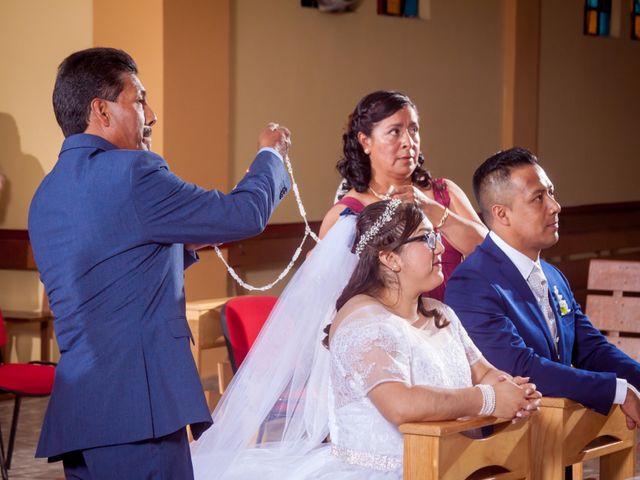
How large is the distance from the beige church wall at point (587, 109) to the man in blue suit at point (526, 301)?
24.5 ft

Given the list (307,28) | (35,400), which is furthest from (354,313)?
(307,28)

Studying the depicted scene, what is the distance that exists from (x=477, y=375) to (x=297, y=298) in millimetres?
972

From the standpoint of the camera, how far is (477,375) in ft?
10.3

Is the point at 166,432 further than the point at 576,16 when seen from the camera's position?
No

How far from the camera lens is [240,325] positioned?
4621mm

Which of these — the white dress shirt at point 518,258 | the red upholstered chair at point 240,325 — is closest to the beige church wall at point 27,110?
the red upholstered chair at point 240,325

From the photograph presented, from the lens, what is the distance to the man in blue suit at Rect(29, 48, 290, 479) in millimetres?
2418

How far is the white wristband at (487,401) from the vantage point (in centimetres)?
285

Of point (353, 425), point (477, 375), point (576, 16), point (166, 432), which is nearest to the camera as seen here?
point (166, 432)

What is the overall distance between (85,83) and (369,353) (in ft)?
3.09

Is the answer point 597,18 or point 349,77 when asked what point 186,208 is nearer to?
point 349,77

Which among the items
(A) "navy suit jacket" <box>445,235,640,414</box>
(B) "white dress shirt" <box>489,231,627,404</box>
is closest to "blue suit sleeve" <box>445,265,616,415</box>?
(A) "navy suit jacket" <box>445,235,640,414</box>

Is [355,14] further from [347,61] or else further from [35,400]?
[35,400]

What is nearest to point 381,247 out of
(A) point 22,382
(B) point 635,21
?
(A) point 22,382
